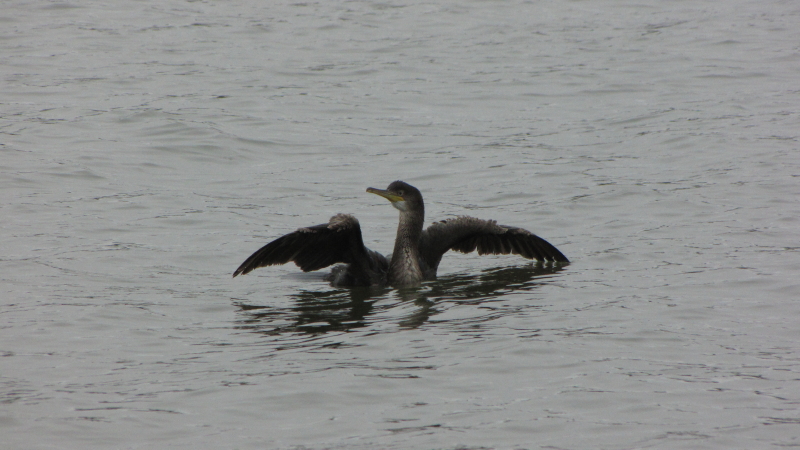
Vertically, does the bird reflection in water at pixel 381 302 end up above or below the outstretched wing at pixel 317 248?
below

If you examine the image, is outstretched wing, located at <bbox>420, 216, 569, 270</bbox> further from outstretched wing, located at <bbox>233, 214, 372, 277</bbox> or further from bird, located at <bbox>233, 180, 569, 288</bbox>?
outstretched wing, located at <bbox>233, 214, 372, 277</bbox>

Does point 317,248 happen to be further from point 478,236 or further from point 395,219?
point 395,219

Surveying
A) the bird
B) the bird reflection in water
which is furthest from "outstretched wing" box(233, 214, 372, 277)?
the bird reflection in water

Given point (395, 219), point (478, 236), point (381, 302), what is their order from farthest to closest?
point (395, 219) → point (478, 236) → point (381, 302)

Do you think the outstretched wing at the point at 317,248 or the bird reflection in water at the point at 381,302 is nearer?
the bird reflection in water at the point at 381,302

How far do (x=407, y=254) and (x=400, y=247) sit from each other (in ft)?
0.36

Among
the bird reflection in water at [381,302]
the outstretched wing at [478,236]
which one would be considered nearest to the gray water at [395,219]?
the bird reflection in water at [381,302]

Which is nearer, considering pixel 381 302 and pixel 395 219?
pixel 381 302

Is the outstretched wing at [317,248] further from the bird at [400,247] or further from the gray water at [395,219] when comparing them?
the gray water at [395,219]

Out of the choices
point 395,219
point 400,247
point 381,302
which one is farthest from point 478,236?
point 395,219

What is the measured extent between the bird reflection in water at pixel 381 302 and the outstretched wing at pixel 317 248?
0.88 feet

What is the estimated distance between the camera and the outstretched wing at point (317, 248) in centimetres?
841

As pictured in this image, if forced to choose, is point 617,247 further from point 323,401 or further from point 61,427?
point 61,427

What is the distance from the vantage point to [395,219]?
11.5m
